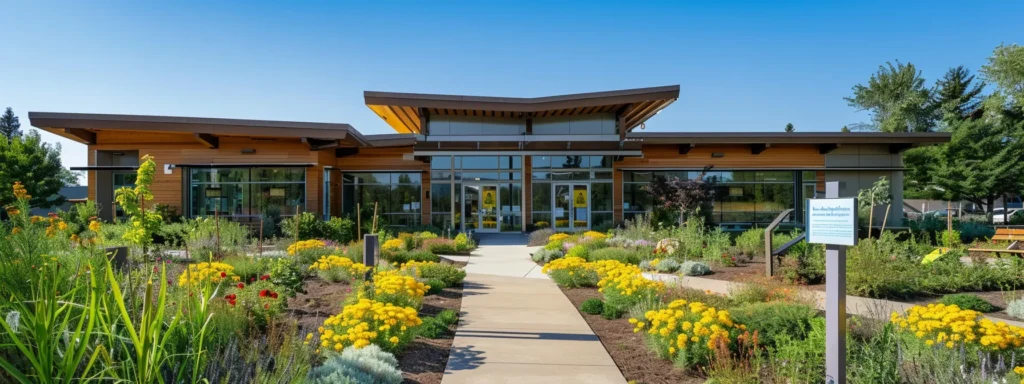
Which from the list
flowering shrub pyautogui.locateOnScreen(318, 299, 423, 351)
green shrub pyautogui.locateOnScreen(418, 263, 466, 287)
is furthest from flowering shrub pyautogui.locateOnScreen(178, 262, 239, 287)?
green shrub pyautogui.locateOnScreen(418, 263, 466, 287)

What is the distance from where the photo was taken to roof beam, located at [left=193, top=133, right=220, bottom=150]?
21094 mm

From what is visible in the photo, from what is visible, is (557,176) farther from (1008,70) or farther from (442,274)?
(1008,70)

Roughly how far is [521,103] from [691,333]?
18.0 meters

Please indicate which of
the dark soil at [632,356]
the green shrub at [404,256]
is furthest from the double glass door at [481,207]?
the dark soil at [632,356]

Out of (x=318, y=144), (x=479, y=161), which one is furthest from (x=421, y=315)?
(x=479, y=161)

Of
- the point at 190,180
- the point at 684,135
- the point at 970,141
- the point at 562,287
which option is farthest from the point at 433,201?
the point at 970,141

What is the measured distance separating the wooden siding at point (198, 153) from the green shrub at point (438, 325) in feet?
51.9

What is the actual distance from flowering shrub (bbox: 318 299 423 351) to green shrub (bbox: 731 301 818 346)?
11.0 feet

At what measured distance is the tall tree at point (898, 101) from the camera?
48688 mm

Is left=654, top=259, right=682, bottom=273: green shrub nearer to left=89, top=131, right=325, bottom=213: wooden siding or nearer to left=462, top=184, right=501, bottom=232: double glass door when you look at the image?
left=462, top=184, right=501, bottom=232: double glass door

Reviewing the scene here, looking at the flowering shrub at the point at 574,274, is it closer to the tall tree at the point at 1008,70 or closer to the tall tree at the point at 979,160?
the tall tree at the point at 979,160

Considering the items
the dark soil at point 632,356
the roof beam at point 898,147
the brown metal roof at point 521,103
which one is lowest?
the dark soil at point 632,356

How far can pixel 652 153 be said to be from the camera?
25953 millimetres

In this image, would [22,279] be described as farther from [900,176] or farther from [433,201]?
[900,176]
